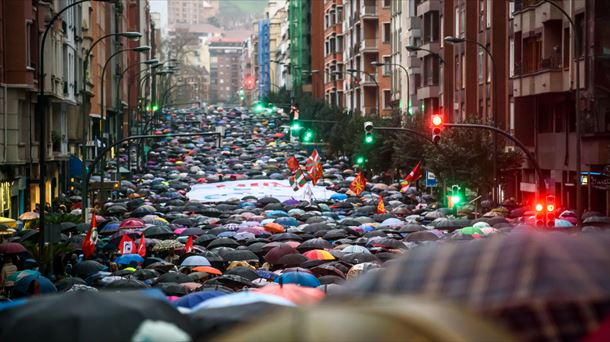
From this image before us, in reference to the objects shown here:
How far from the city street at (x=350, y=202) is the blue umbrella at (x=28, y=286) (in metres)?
0.06

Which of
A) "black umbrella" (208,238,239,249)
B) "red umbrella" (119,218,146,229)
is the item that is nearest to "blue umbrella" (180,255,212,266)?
"black umbrella" (208,238,239,249)

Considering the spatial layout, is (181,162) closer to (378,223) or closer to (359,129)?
(359,129)

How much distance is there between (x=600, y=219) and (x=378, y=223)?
9021 mm

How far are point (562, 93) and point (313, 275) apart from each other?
29.6 metres

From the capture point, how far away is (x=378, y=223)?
47406 mm

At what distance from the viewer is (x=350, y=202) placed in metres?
62.9

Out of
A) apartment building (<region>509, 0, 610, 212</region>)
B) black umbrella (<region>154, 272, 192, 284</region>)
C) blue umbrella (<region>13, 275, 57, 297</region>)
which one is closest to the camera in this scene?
blue umbrella (<region>13, 275, 57, 297</region>)

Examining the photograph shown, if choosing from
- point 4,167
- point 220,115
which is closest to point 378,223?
point 4,167

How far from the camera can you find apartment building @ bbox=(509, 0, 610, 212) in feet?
158

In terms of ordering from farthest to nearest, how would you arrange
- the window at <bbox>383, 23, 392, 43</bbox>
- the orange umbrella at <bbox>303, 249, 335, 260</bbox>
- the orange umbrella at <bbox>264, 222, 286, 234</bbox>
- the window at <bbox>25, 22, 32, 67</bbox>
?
the window at <bbox>383, 23, 392, 43</bbox> → the window at <bbox>25, 22, 32, 67</bbox> → the orange umbrella at <bbox>264, 222, 286, 234</bbox> → the orange umbrella at <bbox>303, 249, 335, 260</bbox>

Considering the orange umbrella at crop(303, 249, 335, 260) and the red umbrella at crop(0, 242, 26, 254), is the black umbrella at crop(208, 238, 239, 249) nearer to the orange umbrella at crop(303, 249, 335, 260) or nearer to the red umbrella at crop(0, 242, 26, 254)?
the orange umbrella at crop(303, 249, 335, 260)

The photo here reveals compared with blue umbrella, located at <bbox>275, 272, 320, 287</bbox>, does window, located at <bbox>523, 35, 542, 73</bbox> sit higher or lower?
higher

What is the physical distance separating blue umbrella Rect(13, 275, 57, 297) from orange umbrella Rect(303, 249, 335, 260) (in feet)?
28.3

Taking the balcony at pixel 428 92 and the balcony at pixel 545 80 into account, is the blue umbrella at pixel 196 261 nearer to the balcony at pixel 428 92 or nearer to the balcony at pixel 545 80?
the balcony at pixel 545 80
